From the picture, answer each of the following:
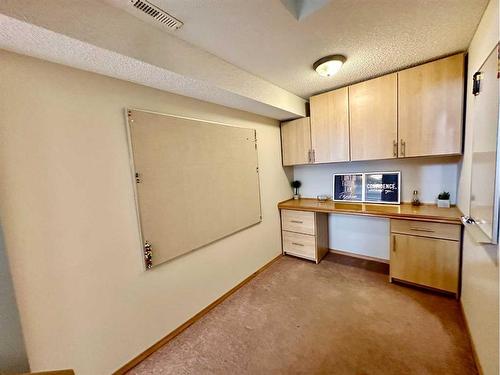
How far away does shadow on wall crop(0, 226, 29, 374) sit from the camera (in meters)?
1.07

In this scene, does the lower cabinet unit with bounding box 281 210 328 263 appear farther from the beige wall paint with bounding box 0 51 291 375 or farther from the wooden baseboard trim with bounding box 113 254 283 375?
the beige wall paint with bounding box 0 51 291 375

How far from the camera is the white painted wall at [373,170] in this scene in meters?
2.42

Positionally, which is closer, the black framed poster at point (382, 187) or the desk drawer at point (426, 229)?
the desk drawer at point (426, 229)

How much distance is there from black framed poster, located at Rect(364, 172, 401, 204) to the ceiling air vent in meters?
2.79

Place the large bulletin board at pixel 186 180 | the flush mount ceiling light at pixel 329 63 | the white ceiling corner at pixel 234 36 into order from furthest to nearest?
1. the flush mount ceiling light at pixel 329 63
2. the large bulletin board at pixel 186 180
3. the white ceiling corner at pixel 234 36

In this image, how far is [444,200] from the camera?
2326 millimetres

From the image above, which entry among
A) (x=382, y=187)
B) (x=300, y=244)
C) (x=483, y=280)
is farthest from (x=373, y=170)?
(x=483, y=280)

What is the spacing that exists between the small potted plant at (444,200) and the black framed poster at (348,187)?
2.73ft

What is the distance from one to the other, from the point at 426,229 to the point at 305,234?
1385 mm

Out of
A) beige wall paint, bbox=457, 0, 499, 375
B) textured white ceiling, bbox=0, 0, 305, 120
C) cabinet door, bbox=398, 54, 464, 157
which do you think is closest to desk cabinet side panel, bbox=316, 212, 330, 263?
cabinet door, bbox=398, 54, 464, 157

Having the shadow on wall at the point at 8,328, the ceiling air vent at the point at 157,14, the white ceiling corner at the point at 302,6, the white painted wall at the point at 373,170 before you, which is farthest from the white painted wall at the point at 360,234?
the shadow on wall at the point at 8,328

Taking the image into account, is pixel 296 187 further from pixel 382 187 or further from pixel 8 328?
pixel 8 328

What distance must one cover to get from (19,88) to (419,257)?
3.51m

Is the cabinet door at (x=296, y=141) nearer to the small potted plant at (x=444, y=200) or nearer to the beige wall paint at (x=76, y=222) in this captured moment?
the small potted plant at (x=444, y=200)
